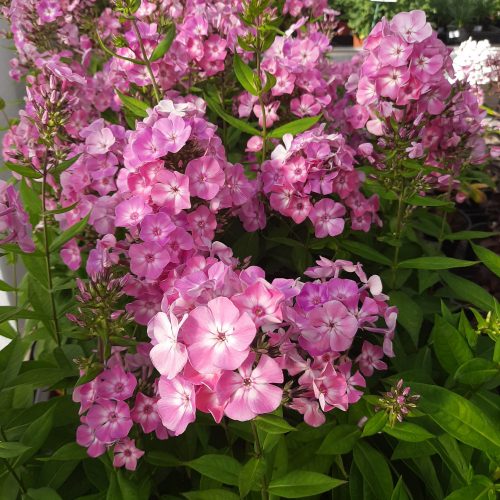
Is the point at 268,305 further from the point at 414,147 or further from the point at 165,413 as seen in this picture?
the point at 414,147

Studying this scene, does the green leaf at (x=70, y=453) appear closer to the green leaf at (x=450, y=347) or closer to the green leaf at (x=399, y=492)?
the green leaf at (x=399, y=492)

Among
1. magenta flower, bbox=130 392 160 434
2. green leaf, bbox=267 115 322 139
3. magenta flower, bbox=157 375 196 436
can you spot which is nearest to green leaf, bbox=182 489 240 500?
magenta flower, bbox=130 392 160 434

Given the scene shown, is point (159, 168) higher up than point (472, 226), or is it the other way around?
point (159, 168)

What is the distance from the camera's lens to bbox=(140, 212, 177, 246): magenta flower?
0.81m

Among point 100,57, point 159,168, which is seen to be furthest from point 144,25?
point 100,57

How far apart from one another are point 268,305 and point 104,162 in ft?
1.82

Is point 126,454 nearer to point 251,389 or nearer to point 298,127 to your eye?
point 251,389

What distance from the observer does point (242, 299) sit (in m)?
0.59

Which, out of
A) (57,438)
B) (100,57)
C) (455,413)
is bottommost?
(57,438)

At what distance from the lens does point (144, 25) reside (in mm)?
1234

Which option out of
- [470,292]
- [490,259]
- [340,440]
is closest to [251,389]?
[340,440]

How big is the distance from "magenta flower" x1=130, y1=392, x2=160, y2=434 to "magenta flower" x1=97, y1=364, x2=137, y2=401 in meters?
0.02

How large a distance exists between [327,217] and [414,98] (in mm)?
279

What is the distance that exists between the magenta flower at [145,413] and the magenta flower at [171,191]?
0.28 m
